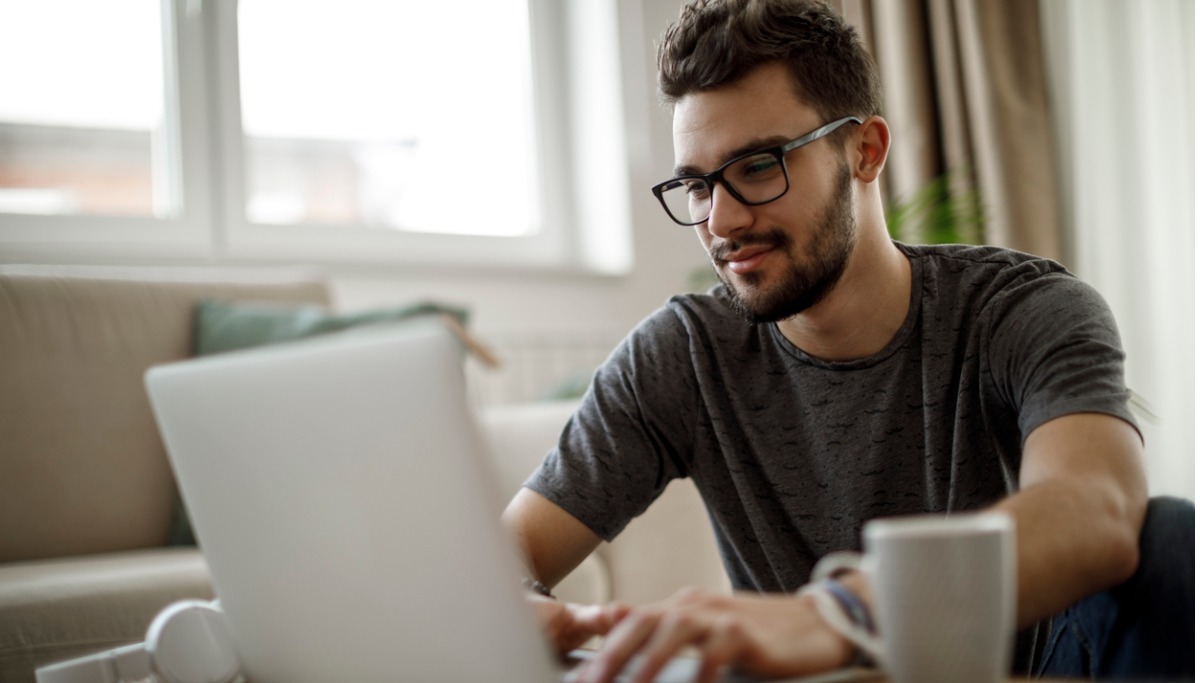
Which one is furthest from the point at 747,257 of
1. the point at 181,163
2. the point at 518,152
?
the point at 518,152

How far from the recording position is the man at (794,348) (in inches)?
46.4

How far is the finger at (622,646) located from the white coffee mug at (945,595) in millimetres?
138

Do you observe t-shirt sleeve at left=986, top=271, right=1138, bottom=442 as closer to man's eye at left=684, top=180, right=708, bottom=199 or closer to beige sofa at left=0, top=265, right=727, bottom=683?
man's eye at left=684, top=180, right=708, bottom=199

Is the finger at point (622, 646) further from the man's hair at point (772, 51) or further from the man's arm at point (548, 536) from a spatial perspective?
the man's hair at point (772, 51)

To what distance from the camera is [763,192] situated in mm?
1265

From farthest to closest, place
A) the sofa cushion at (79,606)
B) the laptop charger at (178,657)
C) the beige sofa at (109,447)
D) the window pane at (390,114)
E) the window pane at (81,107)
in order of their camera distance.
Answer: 1. the window pane at (390,114)
2. the window pane at (81,107)
3. the beige sofa at (109,447)
4. the sofa cushion at (79,606)
5. the laptop charger at (178,657)

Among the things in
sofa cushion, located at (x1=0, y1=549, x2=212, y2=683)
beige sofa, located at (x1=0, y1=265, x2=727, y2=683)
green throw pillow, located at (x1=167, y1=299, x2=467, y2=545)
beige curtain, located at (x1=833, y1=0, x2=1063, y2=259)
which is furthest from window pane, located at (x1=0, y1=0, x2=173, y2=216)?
beige curtain, located at (x1=833, y1=0, x2=1063, y2=259)

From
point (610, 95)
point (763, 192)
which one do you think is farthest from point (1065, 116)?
point (763, 192)

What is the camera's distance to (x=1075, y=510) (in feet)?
2.61

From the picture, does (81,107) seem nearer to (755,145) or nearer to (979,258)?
(755,145)

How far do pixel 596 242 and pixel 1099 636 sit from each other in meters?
2.68

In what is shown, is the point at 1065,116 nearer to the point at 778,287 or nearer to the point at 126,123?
the point at 778,287

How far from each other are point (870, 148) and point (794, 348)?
0.95ft

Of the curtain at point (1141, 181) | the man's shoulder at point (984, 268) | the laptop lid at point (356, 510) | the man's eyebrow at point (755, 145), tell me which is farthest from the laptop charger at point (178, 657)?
the curtain at point (1141, 181)
